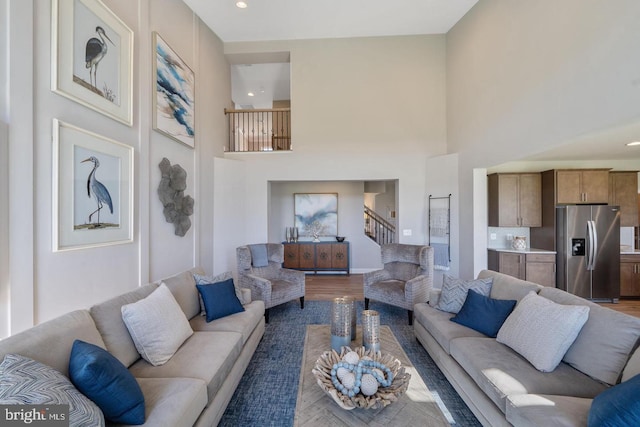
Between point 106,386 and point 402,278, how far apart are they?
3.50 m

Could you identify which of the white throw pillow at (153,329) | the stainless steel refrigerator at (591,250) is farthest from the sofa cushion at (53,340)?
the stainless steel refrigerator at (591,250)

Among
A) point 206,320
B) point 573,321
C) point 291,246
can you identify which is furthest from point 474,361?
point 291,246

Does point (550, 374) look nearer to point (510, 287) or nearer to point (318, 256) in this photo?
point (510, 287)

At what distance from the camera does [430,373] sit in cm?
230

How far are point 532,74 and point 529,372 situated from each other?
307 centimetres

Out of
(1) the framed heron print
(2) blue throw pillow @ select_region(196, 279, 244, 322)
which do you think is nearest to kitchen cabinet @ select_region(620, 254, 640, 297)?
(2) blue throw pillow @ select_region(196, 279, 244, 322)

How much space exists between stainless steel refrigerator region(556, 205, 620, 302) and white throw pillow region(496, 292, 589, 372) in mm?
3129

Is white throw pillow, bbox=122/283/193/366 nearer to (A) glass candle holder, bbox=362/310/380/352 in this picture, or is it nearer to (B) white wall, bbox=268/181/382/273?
(A) glass candle holder, bbox=362/310/380/352

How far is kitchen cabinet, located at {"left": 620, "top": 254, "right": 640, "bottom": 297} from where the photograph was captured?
4.03 metres

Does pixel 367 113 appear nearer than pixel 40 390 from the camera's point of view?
No

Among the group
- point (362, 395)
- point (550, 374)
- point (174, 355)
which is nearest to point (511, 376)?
point (550, 374)

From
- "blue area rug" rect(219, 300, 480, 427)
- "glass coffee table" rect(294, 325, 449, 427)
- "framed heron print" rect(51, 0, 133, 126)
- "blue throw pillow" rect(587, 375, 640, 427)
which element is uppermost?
"framed heron print" rect(51, 0, 133, 126)

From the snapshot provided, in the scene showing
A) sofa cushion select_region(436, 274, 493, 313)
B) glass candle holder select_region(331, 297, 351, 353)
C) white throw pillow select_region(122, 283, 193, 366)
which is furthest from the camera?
sofa cushion select_region(436, 274, 493, 313)

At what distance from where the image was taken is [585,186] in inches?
159
